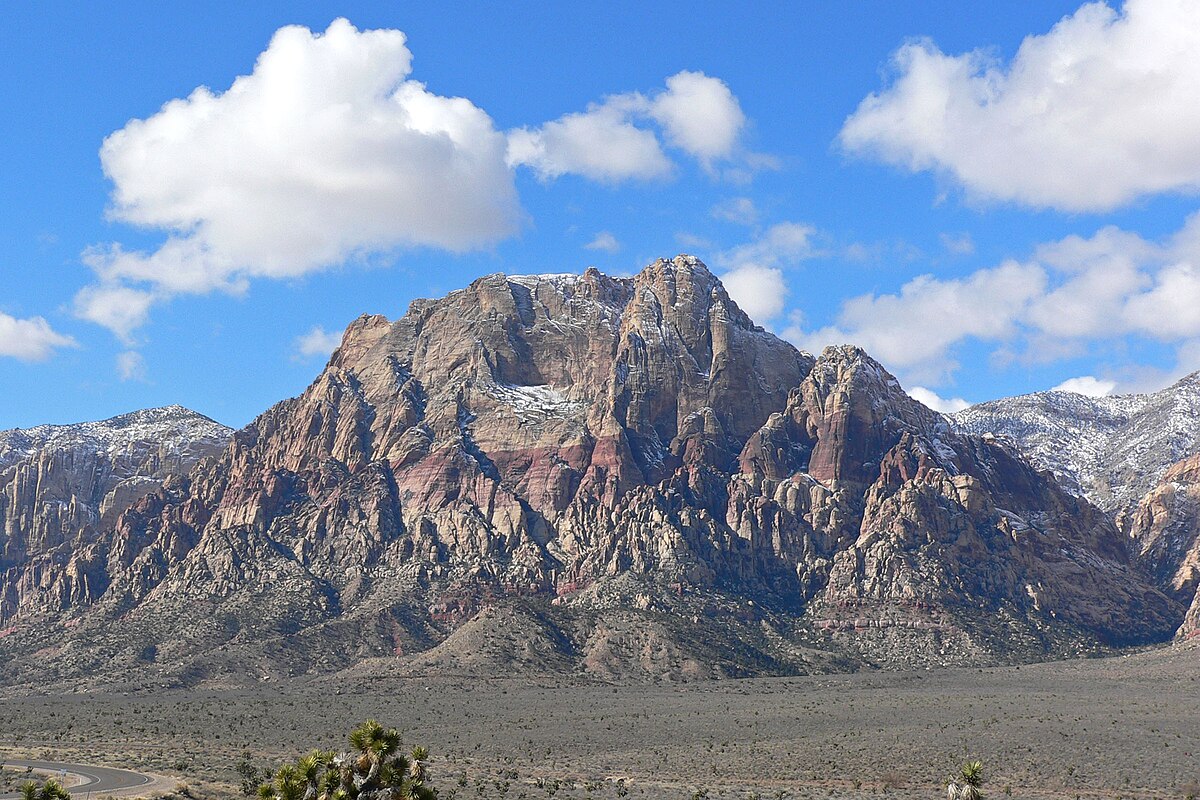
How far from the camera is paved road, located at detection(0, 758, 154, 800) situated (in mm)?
107562

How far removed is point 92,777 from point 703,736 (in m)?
66.0

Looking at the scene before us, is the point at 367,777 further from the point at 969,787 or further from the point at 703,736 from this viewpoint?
the point at 703,736

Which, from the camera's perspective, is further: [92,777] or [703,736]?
[703,736]

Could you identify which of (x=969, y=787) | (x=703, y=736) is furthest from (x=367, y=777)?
(x=703, y=736)

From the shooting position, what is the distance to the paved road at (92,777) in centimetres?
10756

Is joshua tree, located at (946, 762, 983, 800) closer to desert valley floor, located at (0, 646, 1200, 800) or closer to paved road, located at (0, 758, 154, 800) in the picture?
desert valley floor, located at (0, 646, 1200, 800)

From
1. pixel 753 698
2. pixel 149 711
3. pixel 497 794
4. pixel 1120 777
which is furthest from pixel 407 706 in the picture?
pixel 1120 777

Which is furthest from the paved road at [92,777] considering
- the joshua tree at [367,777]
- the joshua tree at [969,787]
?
the joshua tree at [969,787]

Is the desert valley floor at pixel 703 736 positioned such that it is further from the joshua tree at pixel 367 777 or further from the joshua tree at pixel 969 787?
the joshua tree at pixel 367 777

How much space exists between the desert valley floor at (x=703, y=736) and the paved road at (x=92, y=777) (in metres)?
4.00

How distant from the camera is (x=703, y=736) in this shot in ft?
518

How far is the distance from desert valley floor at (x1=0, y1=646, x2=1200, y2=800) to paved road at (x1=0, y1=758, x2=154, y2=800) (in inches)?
157

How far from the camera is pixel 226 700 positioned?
19425cm

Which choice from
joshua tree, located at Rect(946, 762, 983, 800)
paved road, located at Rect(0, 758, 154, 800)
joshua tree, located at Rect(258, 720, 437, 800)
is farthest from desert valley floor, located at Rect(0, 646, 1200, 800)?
joshua tree, located at Rect(258, 720, 437, 800)
